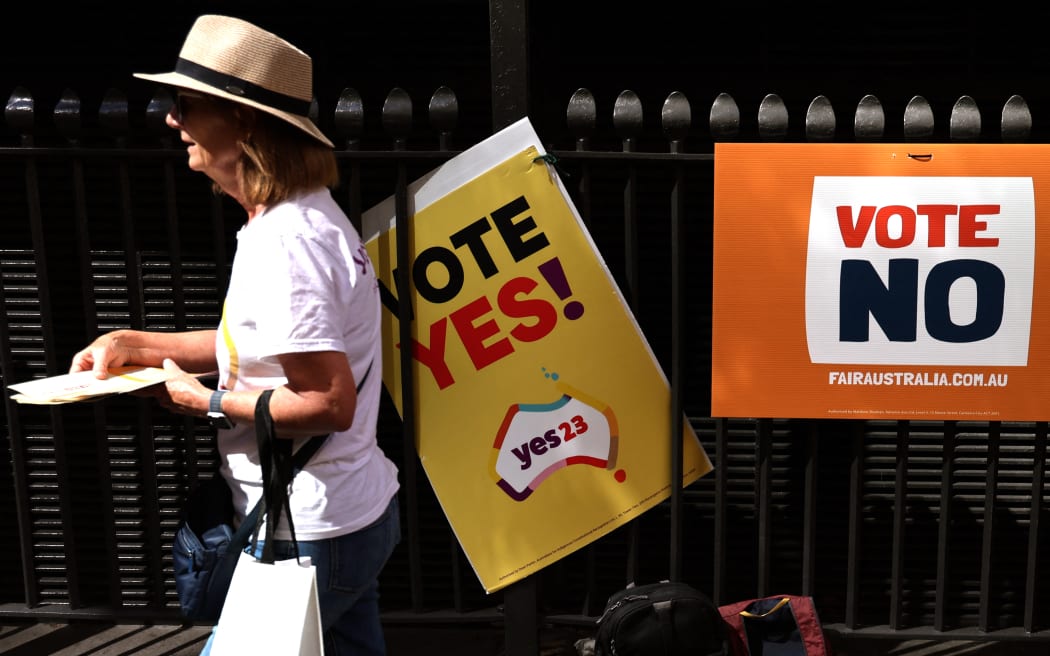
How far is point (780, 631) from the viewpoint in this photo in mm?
3881

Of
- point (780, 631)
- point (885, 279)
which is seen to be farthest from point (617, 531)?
point (885, 279)

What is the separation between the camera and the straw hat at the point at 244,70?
251cm

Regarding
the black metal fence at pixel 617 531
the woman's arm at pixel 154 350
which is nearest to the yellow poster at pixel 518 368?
the black metal fence at pixel 617 531

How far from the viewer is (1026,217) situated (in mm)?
3639

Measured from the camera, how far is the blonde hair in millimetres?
2521

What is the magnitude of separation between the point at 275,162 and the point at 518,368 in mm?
1470

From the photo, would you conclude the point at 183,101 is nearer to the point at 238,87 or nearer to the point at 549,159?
the point at 238,87

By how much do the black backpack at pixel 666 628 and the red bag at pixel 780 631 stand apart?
0.11m

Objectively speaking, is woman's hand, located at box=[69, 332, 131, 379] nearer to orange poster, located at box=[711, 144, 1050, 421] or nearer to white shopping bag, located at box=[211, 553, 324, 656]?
white shopping bag, located at box=[211, 553, 324, 656]

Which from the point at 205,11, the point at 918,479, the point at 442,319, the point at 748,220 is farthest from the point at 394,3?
the point at 918,479

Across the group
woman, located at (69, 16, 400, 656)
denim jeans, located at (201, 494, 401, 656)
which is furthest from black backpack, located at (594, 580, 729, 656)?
woman, located at (69, 16, 400, 656)

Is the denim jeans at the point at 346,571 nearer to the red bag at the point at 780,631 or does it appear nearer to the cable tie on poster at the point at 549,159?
the cable tie on poster at the point at 549,159

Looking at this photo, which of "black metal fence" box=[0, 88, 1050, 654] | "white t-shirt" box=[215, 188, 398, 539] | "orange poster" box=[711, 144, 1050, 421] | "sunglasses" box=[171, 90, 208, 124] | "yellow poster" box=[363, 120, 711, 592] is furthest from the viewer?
"black metal fence" box=[0, 88, 1050, 654]

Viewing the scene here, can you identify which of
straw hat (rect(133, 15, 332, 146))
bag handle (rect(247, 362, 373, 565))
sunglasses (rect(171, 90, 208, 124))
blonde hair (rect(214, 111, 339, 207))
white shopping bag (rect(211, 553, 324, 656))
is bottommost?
white shopping bag (rect(211, 553, 324, 656))
